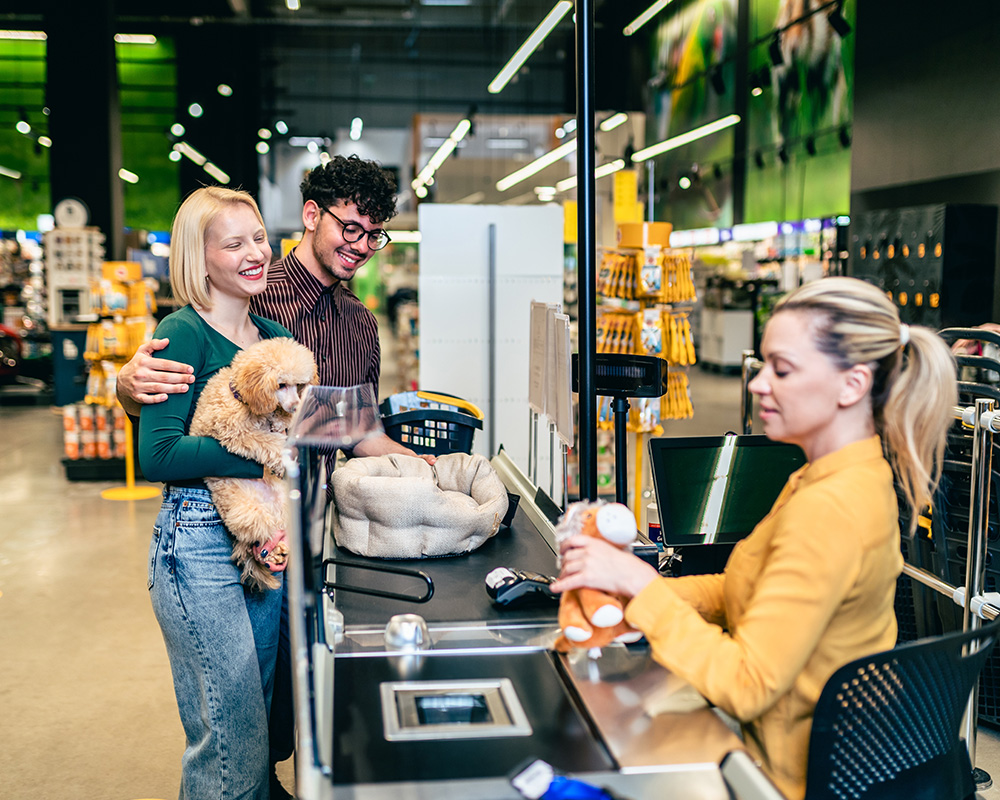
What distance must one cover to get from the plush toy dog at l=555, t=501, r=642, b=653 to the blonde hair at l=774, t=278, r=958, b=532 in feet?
1.32

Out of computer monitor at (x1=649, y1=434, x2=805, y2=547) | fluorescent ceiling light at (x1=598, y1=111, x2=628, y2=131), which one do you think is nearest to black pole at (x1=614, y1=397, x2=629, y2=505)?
computer monitor at (x1=649, y1=434, x2=805, y2=547)

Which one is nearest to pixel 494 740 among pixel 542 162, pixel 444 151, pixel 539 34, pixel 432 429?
pixel 432 429

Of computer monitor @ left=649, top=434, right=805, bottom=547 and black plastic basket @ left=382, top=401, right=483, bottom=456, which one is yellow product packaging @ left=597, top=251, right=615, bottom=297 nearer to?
black plastic basket @ left=382, top=401, right=483, bottom=456

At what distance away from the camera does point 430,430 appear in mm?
2773

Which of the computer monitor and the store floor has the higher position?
the computer monitor

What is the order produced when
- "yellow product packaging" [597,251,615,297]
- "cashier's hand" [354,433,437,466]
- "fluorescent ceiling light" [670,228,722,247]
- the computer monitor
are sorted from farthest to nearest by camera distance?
"fluorescent ceiling light" [670,228,722,247] < "yellow product packaging" [597,251,615,297] < "cashier's hand" [354,433,437,466] < the computer monitor

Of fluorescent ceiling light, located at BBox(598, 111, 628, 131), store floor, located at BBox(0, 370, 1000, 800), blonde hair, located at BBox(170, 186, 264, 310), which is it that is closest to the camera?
blonde hair, located at BBox(170, 186, 264, 310)

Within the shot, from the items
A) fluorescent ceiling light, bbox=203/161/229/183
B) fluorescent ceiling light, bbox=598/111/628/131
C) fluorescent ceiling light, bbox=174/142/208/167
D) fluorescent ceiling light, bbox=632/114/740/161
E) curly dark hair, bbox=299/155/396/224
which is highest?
fluorescent ceiling light, bbox=174/142/208/167

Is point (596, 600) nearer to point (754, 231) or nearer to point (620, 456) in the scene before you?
point (620, 456)

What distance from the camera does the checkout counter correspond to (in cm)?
117

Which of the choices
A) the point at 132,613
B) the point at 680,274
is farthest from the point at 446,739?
the point at 680,274

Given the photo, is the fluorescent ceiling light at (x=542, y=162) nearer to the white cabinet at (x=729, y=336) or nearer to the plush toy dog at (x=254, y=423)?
the white cabinet at (x=729, y=336)

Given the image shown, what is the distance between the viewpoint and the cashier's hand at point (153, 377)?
1830mm

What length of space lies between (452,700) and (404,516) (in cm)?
64
